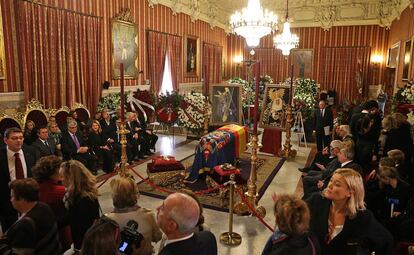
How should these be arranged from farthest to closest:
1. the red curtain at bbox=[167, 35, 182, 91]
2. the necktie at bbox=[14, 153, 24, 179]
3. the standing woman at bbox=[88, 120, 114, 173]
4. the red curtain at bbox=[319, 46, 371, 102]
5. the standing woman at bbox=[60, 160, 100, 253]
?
the red curtain at bbox=[319, 46, 371, 102] < the red curtain at bbox=[167, 35, 182, 91] < the standing woman at bbox=[88, 120, 114, 173] < the necktie at bbox=[14, 153, 24, 179] < the standing woman at bbox=[60, 160, 100, 253]

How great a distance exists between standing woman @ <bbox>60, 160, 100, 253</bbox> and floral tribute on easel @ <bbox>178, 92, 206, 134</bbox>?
21.8ft

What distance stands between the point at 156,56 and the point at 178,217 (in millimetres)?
10707

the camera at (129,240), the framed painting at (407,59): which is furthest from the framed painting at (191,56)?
the camera at (129,240)

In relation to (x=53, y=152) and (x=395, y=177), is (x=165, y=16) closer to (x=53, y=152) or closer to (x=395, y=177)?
(x=53, y=152)

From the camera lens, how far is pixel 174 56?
13.4 meters

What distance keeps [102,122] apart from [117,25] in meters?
3.83

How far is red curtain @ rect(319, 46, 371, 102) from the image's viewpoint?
16234 millimetres

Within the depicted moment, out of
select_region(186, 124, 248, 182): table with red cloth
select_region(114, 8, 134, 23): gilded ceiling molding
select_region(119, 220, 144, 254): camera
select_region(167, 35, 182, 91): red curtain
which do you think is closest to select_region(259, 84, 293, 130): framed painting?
select_region(186, 124, 248, 182): table with red cloth

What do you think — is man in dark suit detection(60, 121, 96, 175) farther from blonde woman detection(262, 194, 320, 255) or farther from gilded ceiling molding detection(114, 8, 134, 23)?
blonde woman detection(262, 194, 320, 255)

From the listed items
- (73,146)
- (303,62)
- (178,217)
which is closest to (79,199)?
(178,217)

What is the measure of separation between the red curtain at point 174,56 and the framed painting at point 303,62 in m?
6.95

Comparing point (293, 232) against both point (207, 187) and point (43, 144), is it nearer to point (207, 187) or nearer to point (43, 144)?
point (207, 187)

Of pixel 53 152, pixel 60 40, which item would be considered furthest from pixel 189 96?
pixel 53 152

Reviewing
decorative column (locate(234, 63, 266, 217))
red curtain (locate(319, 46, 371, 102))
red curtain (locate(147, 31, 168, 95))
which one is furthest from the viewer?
red curtain (locate(319, 46, 371, 102))
